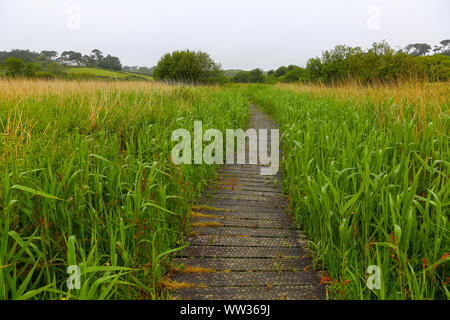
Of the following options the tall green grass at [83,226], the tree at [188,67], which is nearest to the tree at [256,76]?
the tree at [188,67]

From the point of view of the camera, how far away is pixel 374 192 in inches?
87.3

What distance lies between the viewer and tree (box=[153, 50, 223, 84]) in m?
23.6

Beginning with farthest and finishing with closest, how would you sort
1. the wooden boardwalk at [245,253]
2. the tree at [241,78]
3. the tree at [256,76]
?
1. the tree at [241,78]
2. the tree at [256,76]
3. the wooden boardwalk at [245,253]

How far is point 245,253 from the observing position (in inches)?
97.3

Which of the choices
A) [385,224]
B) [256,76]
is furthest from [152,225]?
[256,76]

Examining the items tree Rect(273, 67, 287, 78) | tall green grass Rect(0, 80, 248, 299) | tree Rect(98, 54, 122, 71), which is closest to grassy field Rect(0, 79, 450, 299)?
tall green grass Rect(0, 80, 248, 299)

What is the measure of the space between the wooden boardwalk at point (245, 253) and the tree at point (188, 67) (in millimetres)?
21326

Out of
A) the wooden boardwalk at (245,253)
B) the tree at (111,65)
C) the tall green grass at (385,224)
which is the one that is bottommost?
→ the wooden boardwalk at (245,253)

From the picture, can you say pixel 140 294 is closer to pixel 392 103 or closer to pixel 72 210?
pixel 72 210

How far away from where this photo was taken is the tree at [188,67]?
23.6m

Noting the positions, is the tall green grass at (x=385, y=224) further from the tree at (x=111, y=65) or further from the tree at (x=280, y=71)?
the tree at (x=280, y=71)

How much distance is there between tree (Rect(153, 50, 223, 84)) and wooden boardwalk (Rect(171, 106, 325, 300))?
70.0 feet

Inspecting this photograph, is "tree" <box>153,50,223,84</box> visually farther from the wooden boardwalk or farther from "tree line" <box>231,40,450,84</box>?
the wooden boardwalk
